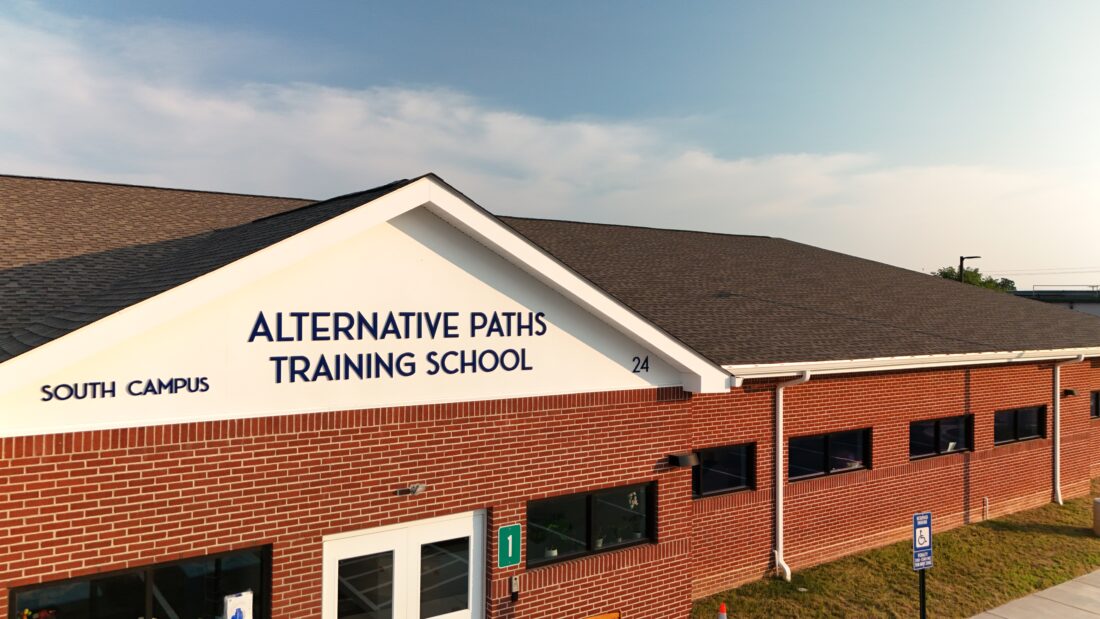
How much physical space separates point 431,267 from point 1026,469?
52.7ft

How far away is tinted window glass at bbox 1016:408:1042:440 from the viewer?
17000 mm

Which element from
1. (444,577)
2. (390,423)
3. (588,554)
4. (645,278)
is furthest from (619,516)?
(645,278)

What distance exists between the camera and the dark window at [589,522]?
9117mm

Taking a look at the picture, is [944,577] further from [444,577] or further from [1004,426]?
[444,577]

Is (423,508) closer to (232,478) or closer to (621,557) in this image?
(232,478)

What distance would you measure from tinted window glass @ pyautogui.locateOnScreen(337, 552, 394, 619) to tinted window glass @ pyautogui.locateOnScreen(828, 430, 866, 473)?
30.1 feet

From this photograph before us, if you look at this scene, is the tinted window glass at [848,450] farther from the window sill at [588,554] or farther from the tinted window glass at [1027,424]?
the tinted window glass at [1027,424]

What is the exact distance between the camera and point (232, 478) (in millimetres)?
7012

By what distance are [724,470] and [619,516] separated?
3.21 metres

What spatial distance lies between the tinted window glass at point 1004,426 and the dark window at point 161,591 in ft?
52.4

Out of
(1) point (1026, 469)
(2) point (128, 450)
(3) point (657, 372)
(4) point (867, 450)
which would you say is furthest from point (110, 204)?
(1) point (1026, 469)

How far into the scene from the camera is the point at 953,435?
15602 millimetres


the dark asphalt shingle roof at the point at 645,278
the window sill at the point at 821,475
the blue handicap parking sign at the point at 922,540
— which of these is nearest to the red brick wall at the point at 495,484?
the window sill at the point at 821,475

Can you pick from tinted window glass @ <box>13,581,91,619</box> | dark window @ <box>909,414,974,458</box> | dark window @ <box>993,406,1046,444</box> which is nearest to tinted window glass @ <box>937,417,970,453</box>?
dark window @ <box>909,414,974,458</box>
